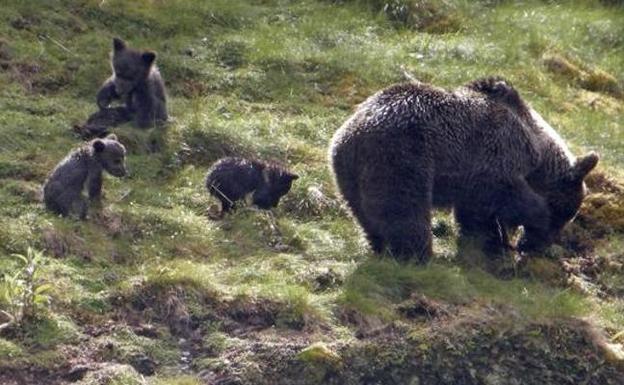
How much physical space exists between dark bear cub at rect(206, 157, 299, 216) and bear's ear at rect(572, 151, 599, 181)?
2.57 metres

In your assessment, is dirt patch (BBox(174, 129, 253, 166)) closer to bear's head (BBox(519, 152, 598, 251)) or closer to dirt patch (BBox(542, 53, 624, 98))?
bear's head (BBox(519, 152, 598, 251))

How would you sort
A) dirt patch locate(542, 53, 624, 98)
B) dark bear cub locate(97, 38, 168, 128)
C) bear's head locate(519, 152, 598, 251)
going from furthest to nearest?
dirt patch locate(542, 53, 624, 98), dark bear cub locate(97, 38, 168, 128), bear's head locate(519, 152, 598, 251)

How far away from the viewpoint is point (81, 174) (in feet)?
37.8

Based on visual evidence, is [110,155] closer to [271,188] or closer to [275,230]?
[271,188]

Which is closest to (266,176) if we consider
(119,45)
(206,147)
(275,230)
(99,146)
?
(275,230)

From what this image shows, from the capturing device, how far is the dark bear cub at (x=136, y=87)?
43.8ft

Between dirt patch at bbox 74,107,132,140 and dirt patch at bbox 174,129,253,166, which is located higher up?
dirt patch at bbox 74,107,132,140

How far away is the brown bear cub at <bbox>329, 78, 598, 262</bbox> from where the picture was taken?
1105 cm

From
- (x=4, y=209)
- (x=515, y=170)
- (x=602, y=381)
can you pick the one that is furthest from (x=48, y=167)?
(x=602, y=381)

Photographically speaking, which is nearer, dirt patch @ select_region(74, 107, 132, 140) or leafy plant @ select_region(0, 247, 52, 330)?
leafy plant @ select_region(0, 247, 52, 330)

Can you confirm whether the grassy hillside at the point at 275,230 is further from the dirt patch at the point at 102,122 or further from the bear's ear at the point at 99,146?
the bear's ear at the point at 99,146

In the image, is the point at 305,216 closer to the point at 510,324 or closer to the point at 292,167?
the point at 292,167

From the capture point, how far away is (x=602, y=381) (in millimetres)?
10281

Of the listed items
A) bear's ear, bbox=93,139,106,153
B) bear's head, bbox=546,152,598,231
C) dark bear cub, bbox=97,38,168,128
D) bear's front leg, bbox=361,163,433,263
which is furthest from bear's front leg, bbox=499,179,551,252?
dark bear cub, bbox=97,38,168,128
